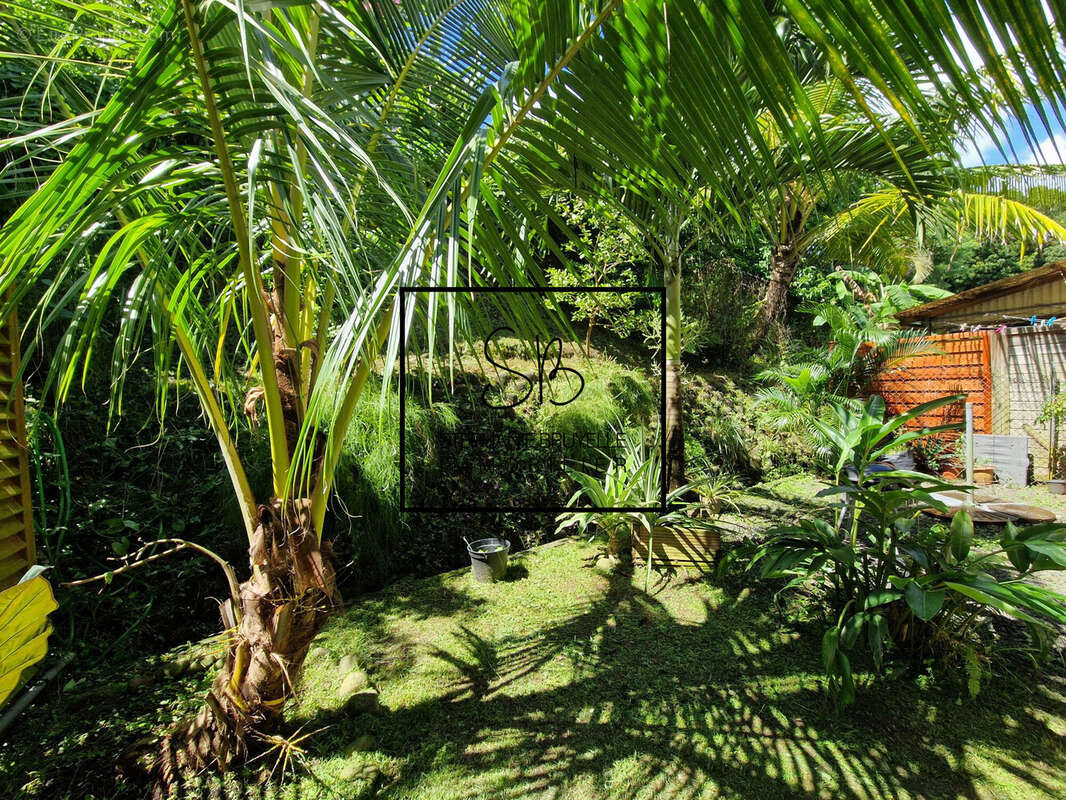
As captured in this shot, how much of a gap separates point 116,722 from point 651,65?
2800mm

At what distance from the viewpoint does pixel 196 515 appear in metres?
3.13

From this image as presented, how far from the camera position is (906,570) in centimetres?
243

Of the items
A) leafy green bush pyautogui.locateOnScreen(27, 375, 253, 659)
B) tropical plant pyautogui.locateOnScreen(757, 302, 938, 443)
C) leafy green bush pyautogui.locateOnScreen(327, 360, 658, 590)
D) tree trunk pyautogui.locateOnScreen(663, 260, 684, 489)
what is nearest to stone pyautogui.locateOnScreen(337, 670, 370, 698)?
leafy green bush pyautogui.locateOnScreen(327, 360, 658, 590)

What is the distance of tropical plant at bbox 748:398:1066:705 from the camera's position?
1.93 m

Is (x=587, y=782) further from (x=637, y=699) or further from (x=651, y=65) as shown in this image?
(x=651, y=65)

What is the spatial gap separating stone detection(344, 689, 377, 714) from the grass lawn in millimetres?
30

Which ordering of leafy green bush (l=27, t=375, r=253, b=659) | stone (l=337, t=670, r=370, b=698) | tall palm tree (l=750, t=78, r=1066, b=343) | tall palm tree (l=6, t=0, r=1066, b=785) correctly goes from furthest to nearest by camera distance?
leafy green bush (l=27, t=375, r=253, b=659), stone (l=337, t=670, r=370, b=698), tall palm tree (l=750, t=78, r=1066, b=343), tall palm tree (l=6, t=0, r=1066, b=785)

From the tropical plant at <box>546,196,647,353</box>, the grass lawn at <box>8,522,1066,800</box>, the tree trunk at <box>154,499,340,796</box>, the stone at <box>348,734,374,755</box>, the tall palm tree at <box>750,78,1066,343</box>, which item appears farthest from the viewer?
the tropical plant at <box>546,196,647,353</box>

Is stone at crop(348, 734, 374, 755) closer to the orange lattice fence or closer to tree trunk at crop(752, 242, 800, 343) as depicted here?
tree trunk at crop(752, 242, 800, 343)

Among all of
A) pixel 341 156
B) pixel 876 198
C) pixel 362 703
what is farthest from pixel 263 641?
pixel 876 198

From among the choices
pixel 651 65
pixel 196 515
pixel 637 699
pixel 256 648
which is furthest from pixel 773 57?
pixel 196 515

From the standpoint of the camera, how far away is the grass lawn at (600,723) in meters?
1.73

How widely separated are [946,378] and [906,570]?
5.91 m

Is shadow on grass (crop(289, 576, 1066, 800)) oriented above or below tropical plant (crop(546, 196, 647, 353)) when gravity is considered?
below
